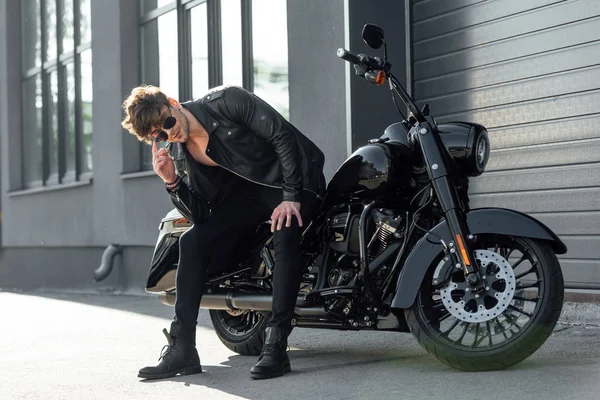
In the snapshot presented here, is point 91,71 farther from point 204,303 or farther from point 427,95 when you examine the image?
point 204,303

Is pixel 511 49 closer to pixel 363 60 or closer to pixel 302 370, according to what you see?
pixel 363 60

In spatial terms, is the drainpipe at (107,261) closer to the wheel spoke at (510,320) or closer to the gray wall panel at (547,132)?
the gray wall panel at (547,132)

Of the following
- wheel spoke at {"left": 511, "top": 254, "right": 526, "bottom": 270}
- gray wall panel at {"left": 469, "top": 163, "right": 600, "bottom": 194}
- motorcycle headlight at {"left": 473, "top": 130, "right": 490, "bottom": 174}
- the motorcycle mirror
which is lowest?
wheel spoke at {"left": 511, "top": 254, "right": 526, "bottom": 270}

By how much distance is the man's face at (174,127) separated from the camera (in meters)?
4.62

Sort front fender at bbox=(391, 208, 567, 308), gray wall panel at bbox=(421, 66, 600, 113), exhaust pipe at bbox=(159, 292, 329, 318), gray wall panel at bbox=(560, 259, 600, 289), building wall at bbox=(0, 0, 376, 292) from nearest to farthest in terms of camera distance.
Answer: front fender at bbox=(391, 208, 567, 308)
exhaust pipe at bbox=(159, 292, 329, 318)
gray wall panel at bbox=(560, 259, 600, 289)
gray wall panel at bbox=(421, 66, 600, 113)
building wall at bbox=(0, 0, 376, 292)

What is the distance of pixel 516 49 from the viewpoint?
6.54 meters

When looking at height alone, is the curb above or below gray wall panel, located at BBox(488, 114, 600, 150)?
below

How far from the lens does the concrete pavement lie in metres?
3.96

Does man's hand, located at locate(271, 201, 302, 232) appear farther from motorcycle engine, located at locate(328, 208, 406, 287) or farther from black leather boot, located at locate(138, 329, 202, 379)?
black leather boot, located at locate(138, 329, 202, 379)

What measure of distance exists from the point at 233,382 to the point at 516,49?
328 centimetres

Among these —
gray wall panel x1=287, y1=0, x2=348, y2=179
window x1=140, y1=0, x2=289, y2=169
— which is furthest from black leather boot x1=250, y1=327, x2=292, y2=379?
window x1=140, y1=0, x2=289, y2=169

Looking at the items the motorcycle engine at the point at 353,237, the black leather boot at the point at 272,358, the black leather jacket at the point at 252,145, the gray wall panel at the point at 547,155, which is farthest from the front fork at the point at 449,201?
the gray wall panel at the point at 547,155

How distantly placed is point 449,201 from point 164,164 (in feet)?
4.77

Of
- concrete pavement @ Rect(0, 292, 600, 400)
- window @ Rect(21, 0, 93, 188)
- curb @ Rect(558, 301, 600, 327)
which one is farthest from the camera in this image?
window @ Rect(21, 0, 93, 188)
